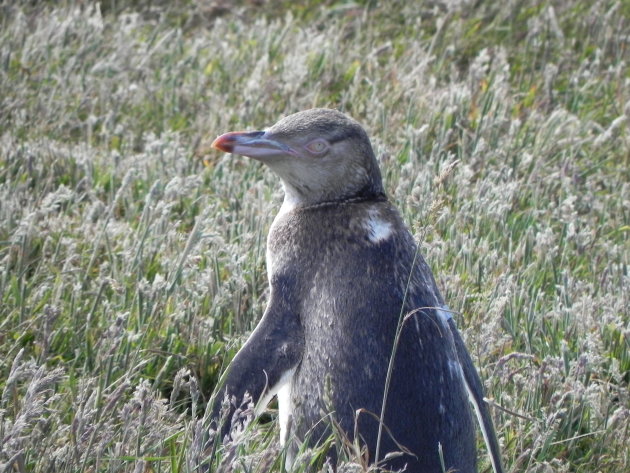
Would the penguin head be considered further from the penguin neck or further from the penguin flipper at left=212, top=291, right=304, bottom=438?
the penguin flipper at left=212, top=291, right=304, bottom=438

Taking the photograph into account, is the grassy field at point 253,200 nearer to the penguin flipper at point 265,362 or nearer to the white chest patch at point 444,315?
the penguin flipper at point 265,362

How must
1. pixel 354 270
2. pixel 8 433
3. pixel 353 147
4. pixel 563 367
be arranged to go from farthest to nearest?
pixel 563 367, pixel 353 147, pixel 354 270, pixel 8 433

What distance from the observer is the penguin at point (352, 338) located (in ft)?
9.91

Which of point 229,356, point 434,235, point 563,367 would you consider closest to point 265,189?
point 434,235

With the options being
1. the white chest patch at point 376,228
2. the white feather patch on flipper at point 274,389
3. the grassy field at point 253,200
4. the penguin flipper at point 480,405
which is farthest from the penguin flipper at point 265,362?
the penguin flipper at point 480,405

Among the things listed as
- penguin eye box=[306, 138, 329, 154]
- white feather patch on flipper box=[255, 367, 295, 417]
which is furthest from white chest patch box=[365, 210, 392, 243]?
white feather patch on flipper box=[255, 367, 295, 417]

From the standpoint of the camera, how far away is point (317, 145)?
3496 mm

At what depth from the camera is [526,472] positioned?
10.7 ft

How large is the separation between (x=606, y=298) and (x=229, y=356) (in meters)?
1.57

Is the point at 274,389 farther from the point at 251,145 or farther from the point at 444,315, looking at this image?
the point at 251,145

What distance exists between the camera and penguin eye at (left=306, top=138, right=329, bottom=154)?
3.49 m

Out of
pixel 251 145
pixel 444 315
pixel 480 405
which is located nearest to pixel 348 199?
pixel 251 145

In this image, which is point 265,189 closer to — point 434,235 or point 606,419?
point 434,235

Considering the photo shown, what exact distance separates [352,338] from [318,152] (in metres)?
0.69
